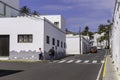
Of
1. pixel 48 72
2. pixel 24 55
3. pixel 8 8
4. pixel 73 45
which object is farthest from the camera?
pixel 73 45

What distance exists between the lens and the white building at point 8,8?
169ft

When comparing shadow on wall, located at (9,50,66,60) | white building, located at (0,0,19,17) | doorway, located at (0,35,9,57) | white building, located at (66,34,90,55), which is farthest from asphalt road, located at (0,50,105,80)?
white building, located at (66,34,90,55)

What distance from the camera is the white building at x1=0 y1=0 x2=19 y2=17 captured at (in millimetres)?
51625

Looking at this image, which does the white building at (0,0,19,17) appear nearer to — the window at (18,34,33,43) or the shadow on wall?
the window at (18,34,33,43)

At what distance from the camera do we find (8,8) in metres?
55.5

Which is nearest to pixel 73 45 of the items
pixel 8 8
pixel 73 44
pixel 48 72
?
pixel 73 44

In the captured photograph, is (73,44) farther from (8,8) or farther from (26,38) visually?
(26,38)

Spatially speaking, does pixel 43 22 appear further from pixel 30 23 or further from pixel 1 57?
pixel 1 57

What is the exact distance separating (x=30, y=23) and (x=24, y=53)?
3.90 metres

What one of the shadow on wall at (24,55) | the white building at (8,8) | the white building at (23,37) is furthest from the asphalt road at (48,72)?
the white building at (8,8)

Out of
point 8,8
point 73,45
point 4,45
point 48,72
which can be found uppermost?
point 8,8

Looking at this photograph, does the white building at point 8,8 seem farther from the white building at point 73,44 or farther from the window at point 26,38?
the white building at point 73,44

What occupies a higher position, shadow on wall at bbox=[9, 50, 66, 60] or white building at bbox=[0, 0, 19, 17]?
white building at bbox=[0, 0, 19, 17]

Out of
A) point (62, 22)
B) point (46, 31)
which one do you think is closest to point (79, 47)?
point (62, 22)
